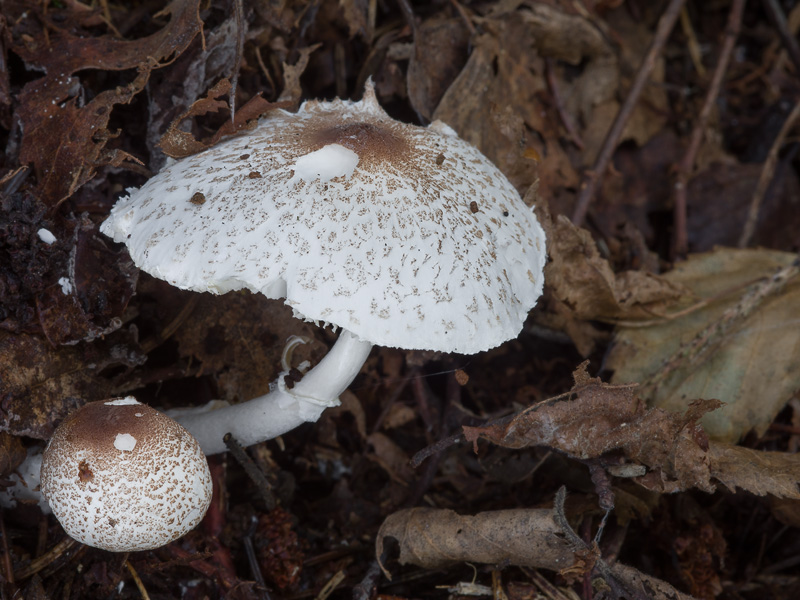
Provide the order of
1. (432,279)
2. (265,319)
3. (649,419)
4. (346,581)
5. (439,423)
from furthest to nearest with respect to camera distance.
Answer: (439,423), (265,319), (346,581), (649,419), (432,279)

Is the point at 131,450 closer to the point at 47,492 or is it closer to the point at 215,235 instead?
the point at 47,492

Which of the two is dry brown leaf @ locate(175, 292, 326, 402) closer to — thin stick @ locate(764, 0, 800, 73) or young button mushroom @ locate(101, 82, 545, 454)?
young button mushroom @ locate(101, 82, 545, 454)

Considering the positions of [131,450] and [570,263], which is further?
[570,263]

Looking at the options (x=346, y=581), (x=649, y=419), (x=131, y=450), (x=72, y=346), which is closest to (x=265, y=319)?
(x=72, y=346)

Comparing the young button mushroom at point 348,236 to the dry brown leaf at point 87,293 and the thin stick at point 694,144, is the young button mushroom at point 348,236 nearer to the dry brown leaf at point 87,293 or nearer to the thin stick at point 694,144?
the dry brown leaf at point 87,293

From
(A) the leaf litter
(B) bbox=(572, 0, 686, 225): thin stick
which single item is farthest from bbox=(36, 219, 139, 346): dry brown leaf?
(B) bbox=(572, 0, 686, 225): thin stick

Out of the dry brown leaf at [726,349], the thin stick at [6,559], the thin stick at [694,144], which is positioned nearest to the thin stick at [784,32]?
the thin stick at [694,144]
